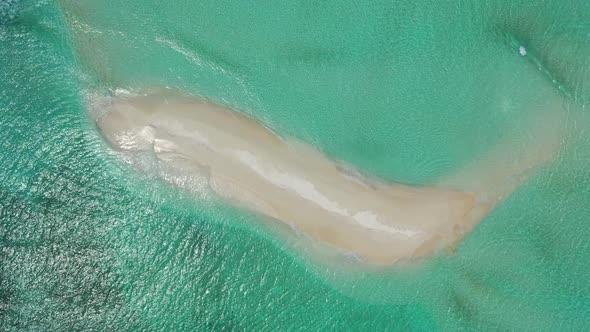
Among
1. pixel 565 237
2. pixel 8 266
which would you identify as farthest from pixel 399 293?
pixel 8 266

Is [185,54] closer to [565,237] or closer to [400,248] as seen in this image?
[400,248]

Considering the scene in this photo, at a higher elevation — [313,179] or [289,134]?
[289,134]

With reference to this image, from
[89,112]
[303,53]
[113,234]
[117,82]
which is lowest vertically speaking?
[113,234]
